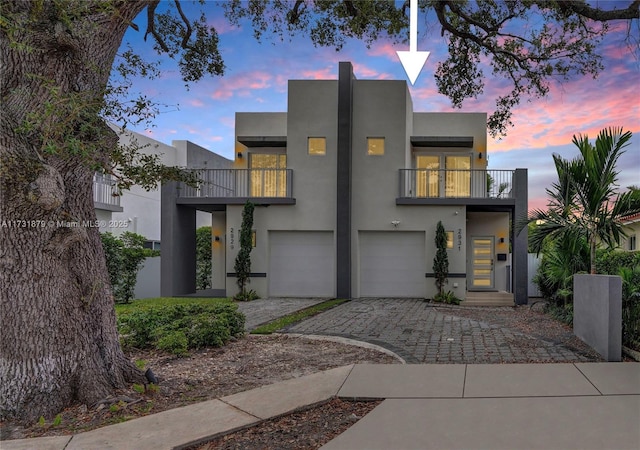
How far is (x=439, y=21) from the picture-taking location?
9328 millimetres

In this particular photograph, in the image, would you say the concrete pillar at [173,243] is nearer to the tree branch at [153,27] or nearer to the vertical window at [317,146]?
the vertical window at [317,146]

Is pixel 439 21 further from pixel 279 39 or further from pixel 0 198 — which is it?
pixel 0 198

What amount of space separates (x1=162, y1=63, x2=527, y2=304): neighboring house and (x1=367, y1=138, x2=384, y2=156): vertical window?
4 cm

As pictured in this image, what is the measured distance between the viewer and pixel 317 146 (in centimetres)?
1614

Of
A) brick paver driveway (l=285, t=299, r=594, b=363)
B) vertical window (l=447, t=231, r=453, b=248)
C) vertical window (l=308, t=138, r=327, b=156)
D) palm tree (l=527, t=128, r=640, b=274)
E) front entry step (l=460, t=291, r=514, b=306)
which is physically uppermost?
vertical window (l=308, t=138, r=327, b=156)

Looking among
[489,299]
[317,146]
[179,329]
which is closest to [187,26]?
[179,329]

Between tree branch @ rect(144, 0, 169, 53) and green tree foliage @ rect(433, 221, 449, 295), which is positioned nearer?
tree branch @ rect(144, 0, 169, 53)

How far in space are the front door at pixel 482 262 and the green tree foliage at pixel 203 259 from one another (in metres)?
11.1

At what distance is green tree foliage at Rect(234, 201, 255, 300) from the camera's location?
15.2 metres

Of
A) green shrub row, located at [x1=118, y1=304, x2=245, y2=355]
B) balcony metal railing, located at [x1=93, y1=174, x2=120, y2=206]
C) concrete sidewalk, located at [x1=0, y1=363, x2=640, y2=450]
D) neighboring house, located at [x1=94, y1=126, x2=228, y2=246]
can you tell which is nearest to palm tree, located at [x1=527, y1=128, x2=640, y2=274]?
concrete sidewalk, located at [x1=0, y1=363, x2=640, y2=450]

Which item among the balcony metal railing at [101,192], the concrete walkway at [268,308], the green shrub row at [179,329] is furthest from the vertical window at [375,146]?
the green shrub row at [179,329]

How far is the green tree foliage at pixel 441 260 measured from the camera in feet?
49.8

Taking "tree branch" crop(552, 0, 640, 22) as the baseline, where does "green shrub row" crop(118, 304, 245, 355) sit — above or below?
below

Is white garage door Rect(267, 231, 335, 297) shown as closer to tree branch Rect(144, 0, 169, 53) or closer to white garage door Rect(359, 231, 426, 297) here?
white garage door Rect(359, 231, 426, 297)
